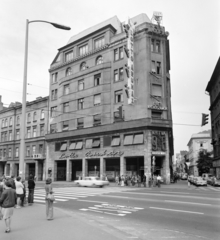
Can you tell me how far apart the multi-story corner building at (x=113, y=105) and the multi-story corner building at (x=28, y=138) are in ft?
12.8

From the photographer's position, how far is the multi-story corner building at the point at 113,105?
39219 millimetres

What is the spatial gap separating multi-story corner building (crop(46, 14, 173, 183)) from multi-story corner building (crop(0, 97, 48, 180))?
3912 mm

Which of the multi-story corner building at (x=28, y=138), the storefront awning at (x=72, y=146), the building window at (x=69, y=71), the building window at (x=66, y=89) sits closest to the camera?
the storefront awning at (x=72, y=146)

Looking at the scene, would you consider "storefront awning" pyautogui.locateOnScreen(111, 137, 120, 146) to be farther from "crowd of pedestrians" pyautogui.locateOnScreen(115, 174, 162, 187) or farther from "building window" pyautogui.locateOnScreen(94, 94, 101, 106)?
"building window" pyautogui.locateOnScreen(94, 94, 101, 106)

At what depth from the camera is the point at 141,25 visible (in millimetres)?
41969

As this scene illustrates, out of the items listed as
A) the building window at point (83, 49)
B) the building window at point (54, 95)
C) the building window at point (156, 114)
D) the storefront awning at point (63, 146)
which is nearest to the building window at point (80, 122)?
the storefront awning at point (63, 146)

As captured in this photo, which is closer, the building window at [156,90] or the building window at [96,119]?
the building window at [156,90]

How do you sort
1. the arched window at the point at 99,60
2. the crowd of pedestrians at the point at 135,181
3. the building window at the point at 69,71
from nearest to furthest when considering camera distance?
1. the crowd of pedestrians at the point at 135,181
2. the arched window at the point at 99,60
3. the building window at the point at 69,71

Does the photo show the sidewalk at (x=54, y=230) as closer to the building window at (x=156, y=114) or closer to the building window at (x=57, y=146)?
the building window at (x=156, y=114)

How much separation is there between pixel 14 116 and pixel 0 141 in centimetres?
813

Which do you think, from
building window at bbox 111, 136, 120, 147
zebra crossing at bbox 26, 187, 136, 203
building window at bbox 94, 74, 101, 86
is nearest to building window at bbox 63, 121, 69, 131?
building window at bbox 94, 74, 101, 86

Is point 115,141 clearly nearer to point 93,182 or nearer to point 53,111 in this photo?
point 93,182

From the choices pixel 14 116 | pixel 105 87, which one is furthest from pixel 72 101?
pixel 14 116

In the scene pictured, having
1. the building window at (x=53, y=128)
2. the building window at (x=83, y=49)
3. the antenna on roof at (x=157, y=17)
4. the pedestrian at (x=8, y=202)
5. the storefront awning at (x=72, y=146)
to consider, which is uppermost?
the antenna on roof at (x=157, y=17)
